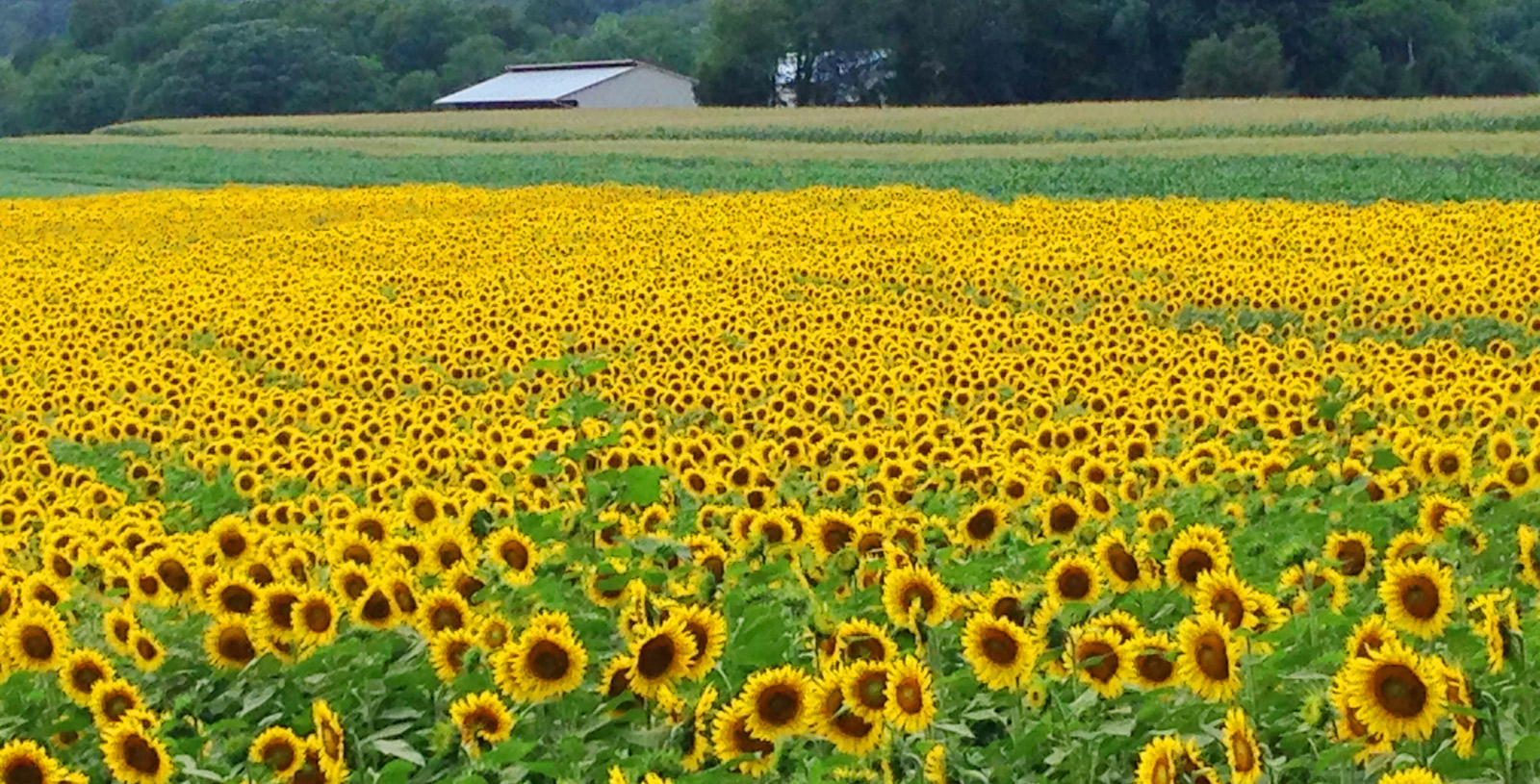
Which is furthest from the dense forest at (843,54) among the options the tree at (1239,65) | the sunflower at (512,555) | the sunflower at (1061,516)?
the sunflower at (512,555)

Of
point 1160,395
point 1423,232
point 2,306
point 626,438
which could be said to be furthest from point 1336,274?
point 2,306

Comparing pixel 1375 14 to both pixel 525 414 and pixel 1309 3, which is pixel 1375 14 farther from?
pixel 525 414

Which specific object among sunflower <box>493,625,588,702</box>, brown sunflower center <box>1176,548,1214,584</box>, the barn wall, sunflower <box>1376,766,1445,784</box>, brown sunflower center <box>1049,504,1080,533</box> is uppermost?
sunflower <box>1376,766,1445,784</box>

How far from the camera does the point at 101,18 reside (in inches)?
3967

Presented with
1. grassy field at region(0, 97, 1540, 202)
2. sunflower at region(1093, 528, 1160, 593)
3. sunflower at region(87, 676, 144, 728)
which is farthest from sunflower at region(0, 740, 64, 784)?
grassy field at region(0, 97, 1540, 202)

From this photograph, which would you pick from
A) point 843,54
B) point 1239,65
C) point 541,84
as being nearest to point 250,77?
point 541,84

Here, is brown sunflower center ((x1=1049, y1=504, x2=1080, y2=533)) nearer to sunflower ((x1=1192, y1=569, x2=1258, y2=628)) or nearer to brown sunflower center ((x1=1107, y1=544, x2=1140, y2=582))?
brown sunflower center ((x1=1107, y1=544, x2=1140, y2=582))

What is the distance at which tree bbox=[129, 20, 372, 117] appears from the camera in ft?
271

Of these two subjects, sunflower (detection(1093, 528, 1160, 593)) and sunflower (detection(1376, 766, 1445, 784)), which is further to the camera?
sunflower (detection(1093, 528, 1160, 593))

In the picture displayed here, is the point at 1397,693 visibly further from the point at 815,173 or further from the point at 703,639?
the point at 815,173

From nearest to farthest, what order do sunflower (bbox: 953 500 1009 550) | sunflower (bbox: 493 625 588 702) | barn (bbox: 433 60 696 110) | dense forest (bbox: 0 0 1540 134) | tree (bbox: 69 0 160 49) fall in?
sunflower (bbox: 493 625 588 702)
sunflower (bbox: 953 500 1009 550)
dense forest (bbox: 0 0 1540 134)
barn (bbox: 433 60 696 110)
tree (bbox: 69 0 160 49)

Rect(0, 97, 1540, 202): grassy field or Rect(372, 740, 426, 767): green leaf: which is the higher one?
Rect(372, 740, 426, 767): green leaf

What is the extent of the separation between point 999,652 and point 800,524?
1597mm

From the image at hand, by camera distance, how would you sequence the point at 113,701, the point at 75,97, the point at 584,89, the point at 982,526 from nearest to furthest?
the point at 113,701, the point at 982,526, the point at 584,89, the point at 75,97
